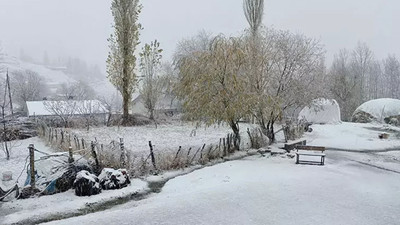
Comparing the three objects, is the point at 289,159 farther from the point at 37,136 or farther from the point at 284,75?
the point at 37,136

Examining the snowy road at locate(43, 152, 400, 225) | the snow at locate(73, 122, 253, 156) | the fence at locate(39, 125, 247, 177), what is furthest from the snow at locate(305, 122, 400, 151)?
the fence at locate(39, 125, 247, 177)

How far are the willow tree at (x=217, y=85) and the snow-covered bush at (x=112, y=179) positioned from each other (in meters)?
4.80

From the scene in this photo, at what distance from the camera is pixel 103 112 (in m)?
31.0

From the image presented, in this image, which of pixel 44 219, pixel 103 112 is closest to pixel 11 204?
pixel 44 219

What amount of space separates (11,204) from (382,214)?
27.9 ft

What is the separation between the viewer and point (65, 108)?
27500mm

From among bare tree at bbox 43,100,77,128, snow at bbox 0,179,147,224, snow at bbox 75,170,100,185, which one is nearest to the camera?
snow at bbox 0,179,147,224

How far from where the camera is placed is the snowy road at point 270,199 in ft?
22.6

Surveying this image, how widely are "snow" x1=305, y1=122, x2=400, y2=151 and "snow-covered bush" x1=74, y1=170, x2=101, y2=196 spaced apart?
11.4 m

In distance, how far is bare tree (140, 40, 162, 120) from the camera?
28.0m

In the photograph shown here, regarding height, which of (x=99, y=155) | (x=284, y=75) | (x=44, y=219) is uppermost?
(x=284, y=75)

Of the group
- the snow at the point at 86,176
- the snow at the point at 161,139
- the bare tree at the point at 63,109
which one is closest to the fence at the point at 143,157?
the snow at the point at 86,176

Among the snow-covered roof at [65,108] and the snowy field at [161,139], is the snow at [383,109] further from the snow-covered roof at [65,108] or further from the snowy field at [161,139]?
the snow-covered roof at [65,108]

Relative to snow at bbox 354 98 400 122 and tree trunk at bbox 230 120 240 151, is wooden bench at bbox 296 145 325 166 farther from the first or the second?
snow at bbox 354 98 400 122
